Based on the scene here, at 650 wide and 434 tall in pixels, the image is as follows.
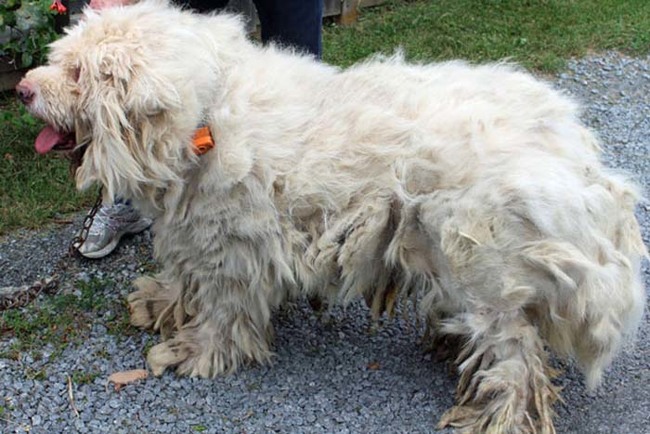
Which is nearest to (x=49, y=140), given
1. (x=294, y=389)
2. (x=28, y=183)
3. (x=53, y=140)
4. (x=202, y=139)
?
(x=53, y=140)

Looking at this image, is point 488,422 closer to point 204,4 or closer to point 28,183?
point 204,4

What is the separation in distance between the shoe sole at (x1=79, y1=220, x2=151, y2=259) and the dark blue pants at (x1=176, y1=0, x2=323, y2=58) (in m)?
1.19

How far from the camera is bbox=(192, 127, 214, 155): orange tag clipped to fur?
9.93 feet

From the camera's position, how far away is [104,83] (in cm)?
293

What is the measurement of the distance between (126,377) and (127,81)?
4.31ft

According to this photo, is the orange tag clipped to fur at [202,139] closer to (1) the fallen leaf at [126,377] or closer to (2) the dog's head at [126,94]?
(2) the dog's head at [126,94]

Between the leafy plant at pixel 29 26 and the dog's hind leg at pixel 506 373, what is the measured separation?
2.99m

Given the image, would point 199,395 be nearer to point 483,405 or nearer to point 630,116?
point 483,405

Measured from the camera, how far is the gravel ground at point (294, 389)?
10.8ft

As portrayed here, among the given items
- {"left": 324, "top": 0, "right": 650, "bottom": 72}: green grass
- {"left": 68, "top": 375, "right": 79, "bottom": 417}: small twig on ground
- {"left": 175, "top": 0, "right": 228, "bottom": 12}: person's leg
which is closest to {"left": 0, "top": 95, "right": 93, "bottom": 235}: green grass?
{"left": 175, "top": 0, "right": 228, "bottom": 12}: person's leg

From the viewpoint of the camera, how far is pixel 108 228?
431 centimetres

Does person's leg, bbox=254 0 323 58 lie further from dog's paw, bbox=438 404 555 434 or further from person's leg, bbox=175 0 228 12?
dog's paw, bbox=438 404 555 434

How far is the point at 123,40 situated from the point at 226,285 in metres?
1.06

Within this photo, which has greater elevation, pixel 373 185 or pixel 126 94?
pixel 126 94
